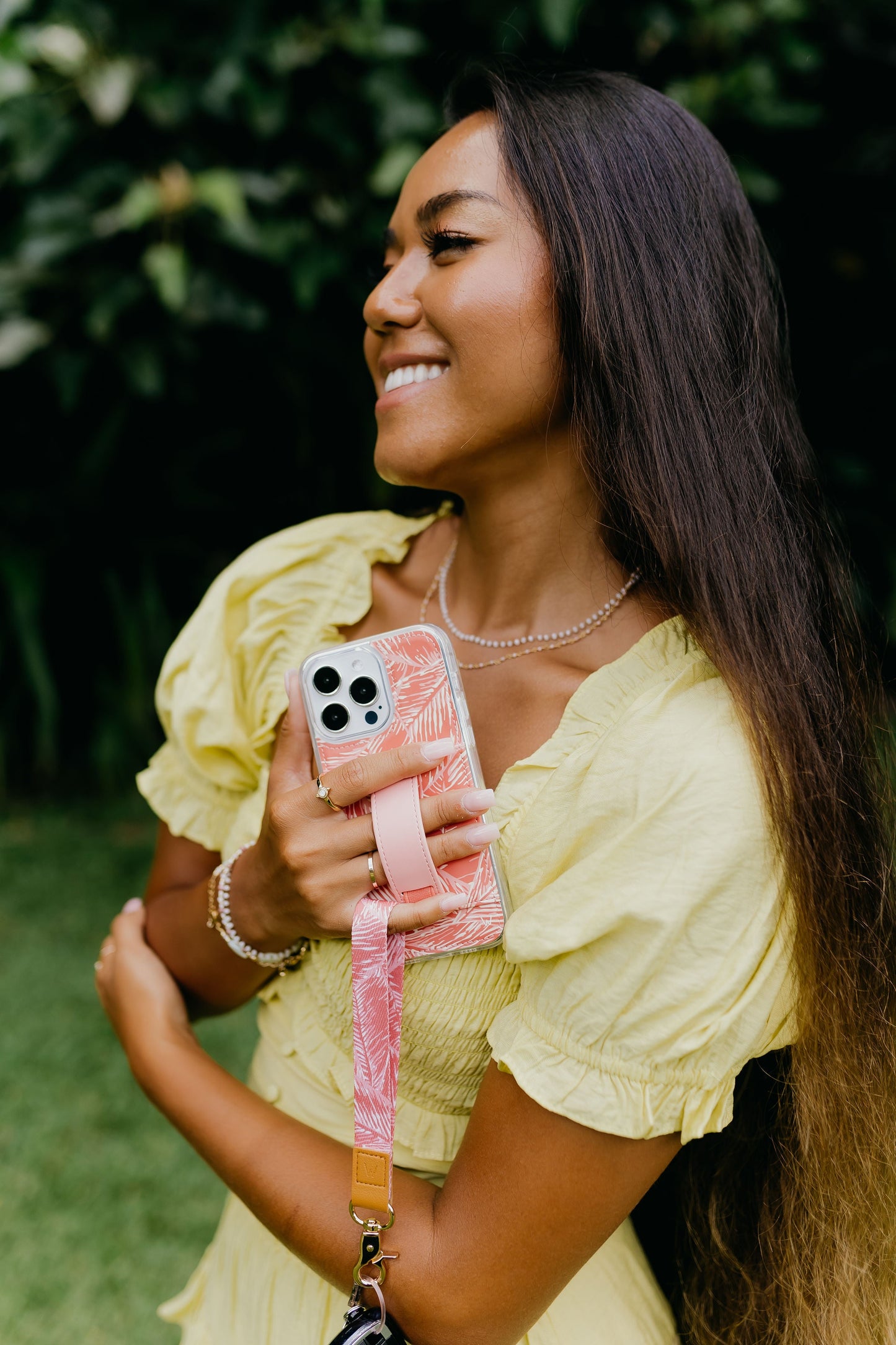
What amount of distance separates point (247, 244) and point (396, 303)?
82.4 inches

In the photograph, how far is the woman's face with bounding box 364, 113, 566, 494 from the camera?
127cm

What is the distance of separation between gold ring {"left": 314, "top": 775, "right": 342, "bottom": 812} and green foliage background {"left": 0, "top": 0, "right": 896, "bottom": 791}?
2121 mm

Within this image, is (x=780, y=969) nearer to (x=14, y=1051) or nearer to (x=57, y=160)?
(x=14, y=1051)

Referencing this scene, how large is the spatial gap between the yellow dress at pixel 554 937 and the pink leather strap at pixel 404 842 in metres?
0.10

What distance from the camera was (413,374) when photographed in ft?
4.39

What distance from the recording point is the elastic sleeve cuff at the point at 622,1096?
3.37 ft

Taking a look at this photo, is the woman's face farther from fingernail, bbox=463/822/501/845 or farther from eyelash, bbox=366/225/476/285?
fingernail, bbox=463/822/501/845

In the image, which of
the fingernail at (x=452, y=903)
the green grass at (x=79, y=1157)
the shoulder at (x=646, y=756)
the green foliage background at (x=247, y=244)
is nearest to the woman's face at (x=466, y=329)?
the shoulder at (x=646, y=756)

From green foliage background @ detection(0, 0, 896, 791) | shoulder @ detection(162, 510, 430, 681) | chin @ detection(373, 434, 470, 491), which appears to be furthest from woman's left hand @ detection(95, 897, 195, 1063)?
green foliage background @ detection(0, 0, 896, 791)

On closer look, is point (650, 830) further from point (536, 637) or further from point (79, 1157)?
point (79, 1157)

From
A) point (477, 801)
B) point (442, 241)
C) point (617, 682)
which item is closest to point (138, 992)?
point (477, 801)

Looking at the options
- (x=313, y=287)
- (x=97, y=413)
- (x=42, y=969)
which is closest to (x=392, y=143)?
(x=313, y=287)

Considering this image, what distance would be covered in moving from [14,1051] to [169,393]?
7.53ft

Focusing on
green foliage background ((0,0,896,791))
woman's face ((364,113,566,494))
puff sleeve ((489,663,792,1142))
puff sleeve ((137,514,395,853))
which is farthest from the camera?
green foliage background ((0,0,896,791))
